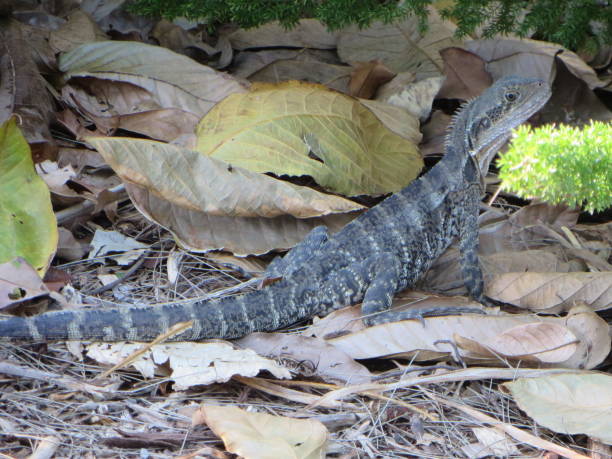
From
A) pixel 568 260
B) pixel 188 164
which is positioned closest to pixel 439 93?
pixel 568 260

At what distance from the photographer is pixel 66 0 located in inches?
246

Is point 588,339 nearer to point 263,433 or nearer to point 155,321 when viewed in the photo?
point 263,433

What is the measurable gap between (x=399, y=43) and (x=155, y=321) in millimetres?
3365

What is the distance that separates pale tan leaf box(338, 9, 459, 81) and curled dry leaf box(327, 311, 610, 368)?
283cm

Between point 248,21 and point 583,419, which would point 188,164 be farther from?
point 583,419

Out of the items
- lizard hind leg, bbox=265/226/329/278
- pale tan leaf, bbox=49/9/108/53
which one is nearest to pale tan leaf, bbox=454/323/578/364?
lizard hind leg, bbox=265/226/329/278

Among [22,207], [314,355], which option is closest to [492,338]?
[314,355]

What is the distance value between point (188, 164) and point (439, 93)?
2284 mm

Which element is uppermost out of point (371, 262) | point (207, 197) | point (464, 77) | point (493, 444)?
point (464, 77)

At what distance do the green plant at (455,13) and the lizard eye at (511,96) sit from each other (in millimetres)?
422

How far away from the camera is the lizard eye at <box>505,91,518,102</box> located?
484 centimetres

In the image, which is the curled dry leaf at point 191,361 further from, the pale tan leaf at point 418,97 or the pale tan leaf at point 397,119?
the pale tan leaf at point 418,97

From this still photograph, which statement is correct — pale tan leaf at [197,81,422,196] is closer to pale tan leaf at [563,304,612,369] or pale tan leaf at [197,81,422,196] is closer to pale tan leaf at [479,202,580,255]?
pale tan leaf at [479,202,580,255]

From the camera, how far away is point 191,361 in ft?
11.3
